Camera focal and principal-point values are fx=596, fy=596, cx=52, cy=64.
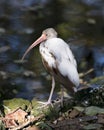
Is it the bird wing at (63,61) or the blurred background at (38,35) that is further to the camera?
the blurred background at (38,35)

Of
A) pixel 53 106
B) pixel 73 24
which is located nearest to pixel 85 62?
pixel 73 24

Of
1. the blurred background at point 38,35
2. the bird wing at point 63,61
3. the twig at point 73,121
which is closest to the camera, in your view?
the twig at point 73,121

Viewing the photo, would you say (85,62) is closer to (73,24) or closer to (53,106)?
(73,24)

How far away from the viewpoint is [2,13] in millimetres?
12688

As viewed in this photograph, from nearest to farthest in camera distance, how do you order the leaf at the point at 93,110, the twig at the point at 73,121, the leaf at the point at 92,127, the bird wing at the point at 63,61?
the leaf at the point at 92,127
the twig at the point at 73,121
the leaf at the point at 93,110
the bird wing at the point at 63,61

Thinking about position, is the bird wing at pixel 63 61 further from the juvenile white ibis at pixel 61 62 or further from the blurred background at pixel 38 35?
the blurred background at pixel 38 35

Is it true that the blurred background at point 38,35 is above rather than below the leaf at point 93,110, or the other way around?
above

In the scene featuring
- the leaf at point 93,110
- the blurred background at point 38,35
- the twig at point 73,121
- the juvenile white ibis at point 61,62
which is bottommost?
the twig at point 73,121

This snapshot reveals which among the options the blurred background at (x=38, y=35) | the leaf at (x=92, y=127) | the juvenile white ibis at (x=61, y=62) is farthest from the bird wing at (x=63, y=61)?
the blurred background at (x=38, y=35)

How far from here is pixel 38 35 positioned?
11203 mm

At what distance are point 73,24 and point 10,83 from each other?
347 centimetres

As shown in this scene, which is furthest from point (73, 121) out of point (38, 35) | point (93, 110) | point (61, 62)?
point (38, 35)

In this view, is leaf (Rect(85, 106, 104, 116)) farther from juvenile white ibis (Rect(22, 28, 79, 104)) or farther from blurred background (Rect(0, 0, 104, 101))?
blurred background (Rect(0, 0, 104, 101))

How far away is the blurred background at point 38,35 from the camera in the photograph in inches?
363
